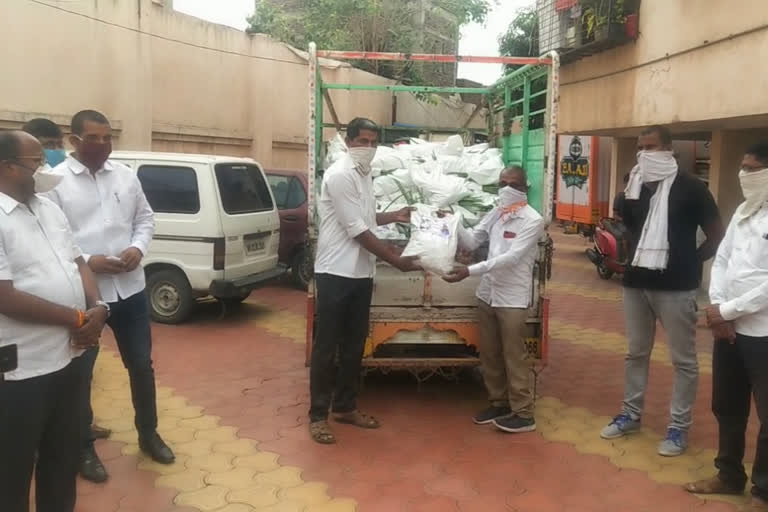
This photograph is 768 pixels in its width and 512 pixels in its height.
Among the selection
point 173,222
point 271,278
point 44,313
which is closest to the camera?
point 44,313

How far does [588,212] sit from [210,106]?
752 cm

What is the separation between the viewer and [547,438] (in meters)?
4.49

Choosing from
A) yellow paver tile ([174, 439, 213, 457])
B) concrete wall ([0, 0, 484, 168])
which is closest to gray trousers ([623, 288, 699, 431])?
yellow paver tile ([174, 439, 213, 457])

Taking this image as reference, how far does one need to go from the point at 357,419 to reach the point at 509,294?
4.23ft

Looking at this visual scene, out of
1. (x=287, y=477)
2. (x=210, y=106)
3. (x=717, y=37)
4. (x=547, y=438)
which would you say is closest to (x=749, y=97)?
(x=717, y=37)

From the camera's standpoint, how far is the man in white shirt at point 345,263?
421 cm

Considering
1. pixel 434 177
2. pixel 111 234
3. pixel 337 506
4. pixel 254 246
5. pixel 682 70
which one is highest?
pixel 682 70

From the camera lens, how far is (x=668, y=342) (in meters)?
4.18

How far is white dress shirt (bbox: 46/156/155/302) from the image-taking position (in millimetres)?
3621

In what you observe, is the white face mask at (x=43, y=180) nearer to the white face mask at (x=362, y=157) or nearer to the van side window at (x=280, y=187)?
the white face mask at (x=362, y=157)

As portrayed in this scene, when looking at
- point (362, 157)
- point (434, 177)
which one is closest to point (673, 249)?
point (362, 157)

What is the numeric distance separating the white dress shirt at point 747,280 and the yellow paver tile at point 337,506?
2045 mm

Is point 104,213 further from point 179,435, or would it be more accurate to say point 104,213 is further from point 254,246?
point 254,246

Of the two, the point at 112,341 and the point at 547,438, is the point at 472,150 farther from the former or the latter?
the point at 112,341
